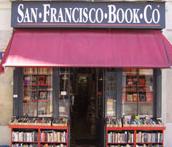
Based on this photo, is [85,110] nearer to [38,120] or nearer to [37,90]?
[37,90]

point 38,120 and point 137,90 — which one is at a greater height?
point 137,90

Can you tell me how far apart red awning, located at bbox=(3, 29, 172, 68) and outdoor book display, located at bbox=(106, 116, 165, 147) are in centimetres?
172

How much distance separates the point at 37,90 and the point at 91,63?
2.12 m

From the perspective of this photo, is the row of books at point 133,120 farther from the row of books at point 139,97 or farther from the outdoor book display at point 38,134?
Result: the outdoor book display at point 38,134

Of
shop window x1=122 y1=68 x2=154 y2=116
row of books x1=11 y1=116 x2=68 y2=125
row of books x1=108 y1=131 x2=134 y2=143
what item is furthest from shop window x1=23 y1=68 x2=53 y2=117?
shop window x1=122 y1=68 x2=154 y2=116

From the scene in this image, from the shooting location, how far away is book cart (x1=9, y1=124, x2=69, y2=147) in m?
11.4

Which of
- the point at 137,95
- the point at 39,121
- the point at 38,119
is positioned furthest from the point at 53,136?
the point at 137,95

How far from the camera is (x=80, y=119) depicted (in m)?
17.5

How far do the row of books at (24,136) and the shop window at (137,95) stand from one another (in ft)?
8.47

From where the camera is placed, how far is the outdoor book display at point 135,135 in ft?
37.4

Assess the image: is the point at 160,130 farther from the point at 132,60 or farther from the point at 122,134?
the point at 132,60

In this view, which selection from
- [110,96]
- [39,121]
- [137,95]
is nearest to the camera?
[39,121]

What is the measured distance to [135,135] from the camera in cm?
1138

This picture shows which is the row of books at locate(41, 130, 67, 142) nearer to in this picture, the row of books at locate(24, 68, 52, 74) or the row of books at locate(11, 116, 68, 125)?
the row of books at locate(11, 116, 68, 125)
